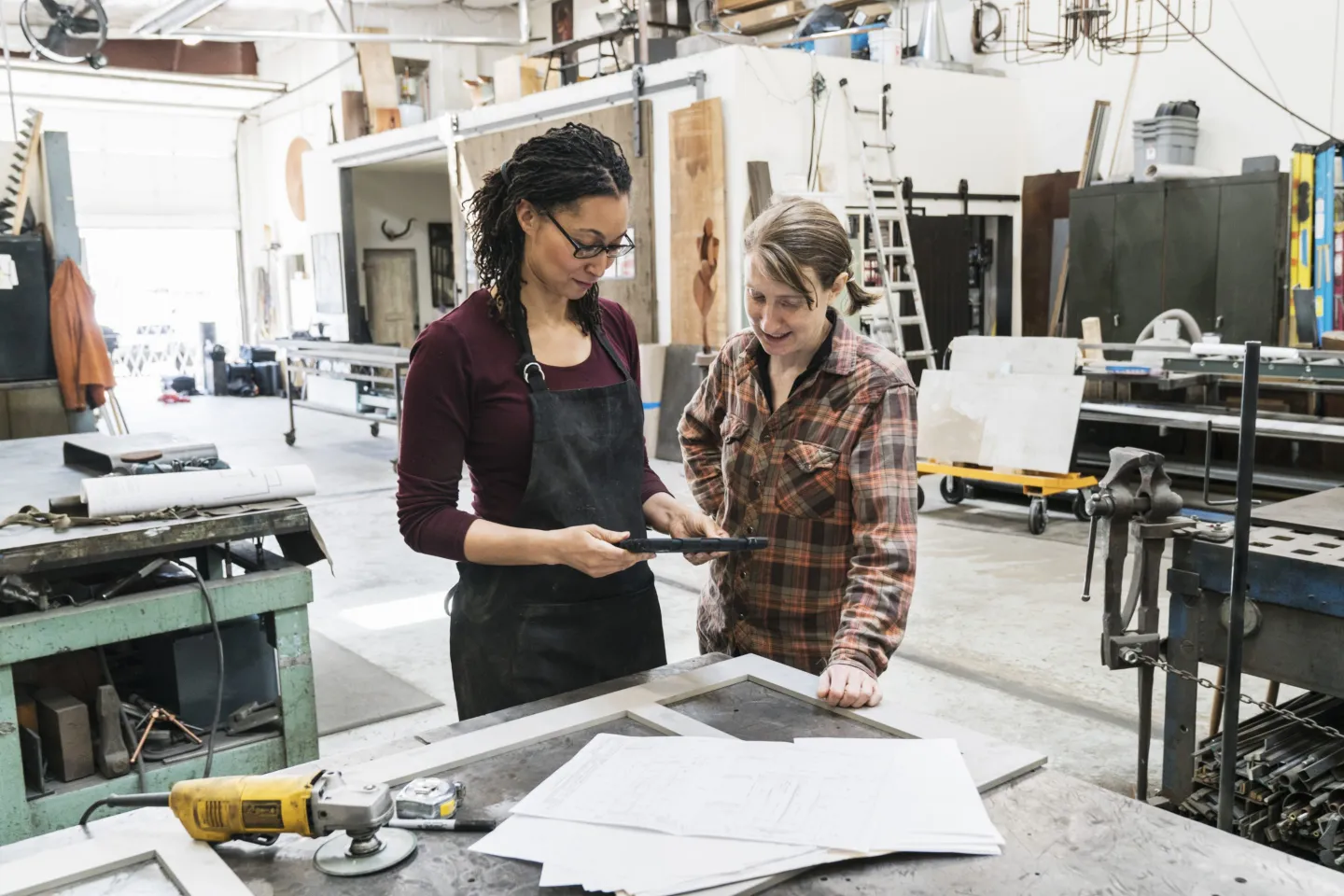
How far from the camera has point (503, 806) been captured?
1.08 m

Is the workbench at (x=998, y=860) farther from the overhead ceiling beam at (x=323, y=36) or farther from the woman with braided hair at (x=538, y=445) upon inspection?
the overhead ceiling beam at (x=323, y=36)

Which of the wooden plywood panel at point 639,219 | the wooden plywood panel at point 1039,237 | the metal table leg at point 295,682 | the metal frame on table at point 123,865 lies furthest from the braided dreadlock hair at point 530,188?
the wooden plywood panel at point 1039,237

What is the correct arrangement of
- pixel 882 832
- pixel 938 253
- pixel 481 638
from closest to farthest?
pixel 882 832 → pixel 481 638 → pixel 938 253

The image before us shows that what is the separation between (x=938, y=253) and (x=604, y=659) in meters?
6.22

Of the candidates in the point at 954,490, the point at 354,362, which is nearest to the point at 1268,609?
the point at 954,490

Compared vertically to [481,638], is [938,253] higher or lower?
higher

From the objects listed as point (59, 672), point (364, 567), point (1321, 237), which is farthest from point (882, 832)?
point (1321, 237)

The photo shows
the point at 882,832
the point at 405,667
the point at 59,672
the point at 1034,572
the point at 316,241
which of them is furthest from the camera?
the point at 316,241

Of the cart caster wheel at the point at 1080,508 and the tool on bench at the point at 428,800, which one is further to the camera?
the cart caster wheel at the point at 1080,508

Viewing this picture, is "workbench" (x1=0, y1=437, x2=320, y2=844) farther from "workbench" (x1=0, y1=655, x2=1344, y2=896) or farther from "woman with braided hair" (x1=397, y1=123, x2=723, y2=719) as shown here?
"workbench" (x1=0, y1=655, x2=1344, y2=896)

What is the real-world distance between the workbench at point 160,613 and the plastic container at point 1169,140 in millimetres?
5941

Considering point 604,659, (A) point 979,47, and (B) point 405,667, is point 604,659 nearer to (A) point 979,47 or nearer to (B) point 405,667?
(B) point 405,667

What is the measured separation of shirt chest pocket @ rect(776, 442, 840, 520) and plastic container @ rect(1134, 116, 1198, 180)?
584 cm

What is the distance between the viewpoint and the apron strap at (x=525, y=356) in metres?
1.44
